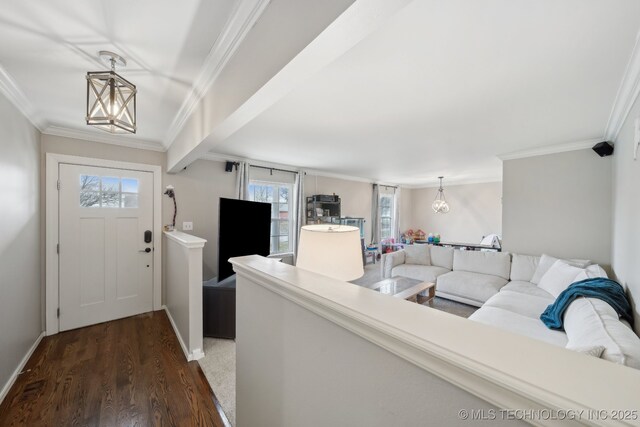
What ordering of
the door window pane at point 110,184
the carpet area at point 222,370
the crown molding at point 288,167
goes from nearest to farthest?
1. the carpet area at point 222,370
2. the door window pane at point 110,184
3. the crown molding at point 288,167

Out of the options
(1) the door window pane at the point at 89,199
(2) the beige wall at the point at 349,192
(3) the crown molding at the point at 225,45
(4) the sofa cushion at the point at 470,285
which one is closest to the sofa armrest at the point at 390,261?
(4) the sofa cushion at the point at 470,285

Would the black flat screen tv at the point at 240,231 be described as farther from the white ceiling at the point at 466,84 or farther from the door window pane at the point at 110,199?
the door window pane at the point at 110,199

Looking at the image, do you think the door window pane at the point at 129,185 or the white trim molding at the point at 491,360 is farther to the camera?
the door window pane at the point at 129,185

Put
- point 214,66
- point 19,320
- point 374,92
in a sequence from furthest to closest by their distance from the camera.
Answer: point 19,320, point 374,92, point 214,66

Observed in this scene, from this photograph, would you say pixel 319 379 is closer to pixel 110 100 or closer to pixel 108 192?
pixel 110 100

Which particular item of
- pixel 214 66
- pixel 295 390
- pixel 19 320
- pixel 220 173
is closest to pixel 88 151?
pixel 220 173

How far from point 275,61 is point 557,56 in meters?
1.71

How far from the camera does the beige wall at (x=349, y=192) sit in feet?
18.5

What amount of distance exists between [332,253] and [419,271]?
350 centimetres

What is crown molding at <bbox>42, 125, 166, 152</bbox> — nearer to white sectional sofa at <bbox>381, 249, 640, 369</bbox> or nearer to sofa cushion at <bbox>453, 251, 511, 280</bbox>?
white sectional sofa at <bbox>381, 249, 640, 369</bbox>

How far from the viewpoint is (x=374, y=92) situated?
6.59 feet

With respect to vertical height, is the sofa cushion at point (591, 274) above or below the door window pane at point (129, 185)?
below

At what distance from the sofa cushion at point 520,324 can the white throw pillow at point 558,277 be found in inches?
31.0

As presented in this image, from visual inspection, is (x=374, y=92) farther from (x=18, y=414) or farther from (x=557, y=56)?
(x=18, y=414)
